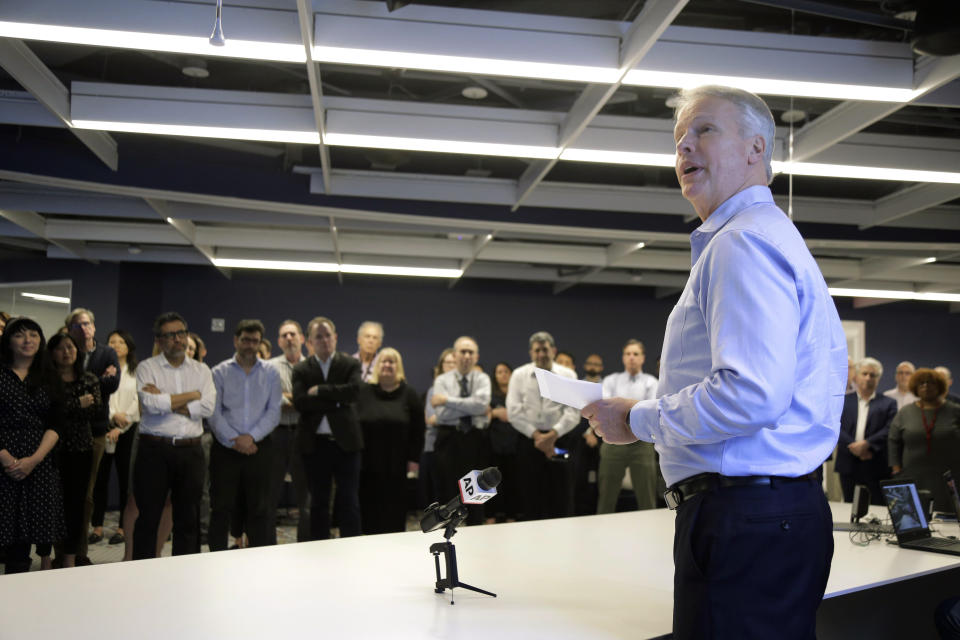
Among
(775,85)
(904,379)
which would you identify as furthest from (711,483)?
(904,379)

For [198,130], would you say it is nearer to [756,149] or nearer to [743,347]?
[756,149]

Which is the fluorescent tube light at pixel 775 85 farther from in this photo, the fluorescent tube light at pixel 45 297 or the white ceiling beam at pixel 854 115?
the fluorescent tube light at pixel 45 297

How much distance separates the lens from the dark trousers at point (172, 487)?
4051mm

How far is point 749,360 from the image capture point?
1218 millimetres

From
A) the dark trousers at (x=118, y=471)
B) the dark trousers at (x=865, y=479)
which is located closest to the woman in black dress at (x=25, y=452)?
the dark trousers at (x=118, y=471)

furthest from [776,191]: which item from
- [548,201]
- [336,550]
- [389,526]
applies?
[336,550]

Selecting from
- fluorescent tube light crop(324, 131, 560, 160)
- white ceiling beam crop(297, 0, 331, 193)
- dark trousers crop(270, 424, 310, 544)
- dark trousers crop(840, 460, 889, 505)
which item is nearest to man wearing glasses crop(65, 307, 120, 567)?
dark trousers crop(270, 424, 310, 544)

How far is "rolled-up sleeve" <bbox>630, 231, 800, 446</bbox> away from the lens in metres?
1.22

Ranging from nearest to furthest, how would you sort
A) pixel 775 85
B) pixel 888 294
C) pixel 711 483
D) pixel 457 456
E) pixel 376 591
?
1. pixel 711 483
2. pixel 376 591
3. pixel 775 85
4. pixel 457 456
5. pixel 888 294

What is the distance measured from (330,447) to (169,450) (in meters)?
0.87

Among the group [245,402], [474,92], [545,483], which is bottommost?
[545,483]

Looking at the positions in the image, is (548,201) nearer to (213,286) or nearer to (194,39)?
(194,39)

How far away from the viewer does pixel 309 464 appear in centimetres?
454

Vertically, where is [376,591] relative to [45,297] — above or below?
below
